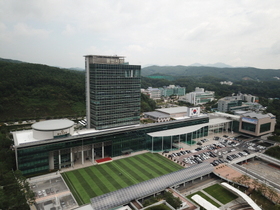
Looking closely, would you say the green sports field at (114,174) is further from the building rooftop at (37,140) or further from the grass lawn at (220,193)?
the grass lawn at (220,193)

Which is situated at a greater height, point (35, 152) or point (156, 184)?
point (35, 152)

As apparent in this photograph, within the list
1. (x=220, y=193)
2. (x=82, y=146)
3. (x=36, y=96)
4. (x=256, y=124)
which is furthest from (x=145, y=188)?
(x=36, y=96)

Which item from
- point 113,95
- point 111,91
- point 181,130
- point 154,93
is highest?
point 111,91

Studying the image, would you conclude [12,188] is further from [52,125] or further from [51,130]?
[52,125]

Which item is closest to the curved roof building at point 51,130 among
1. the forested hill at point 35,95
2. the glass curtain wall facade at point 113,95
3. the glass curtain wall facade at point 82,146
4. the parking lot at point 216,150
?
the glass curtain wall facade at point 82,146

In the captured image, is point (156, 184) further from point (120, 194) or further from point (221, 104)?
point (221, 104)

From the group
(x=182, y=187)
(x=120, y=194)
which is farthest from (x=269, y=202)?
(x=120, y=194)
